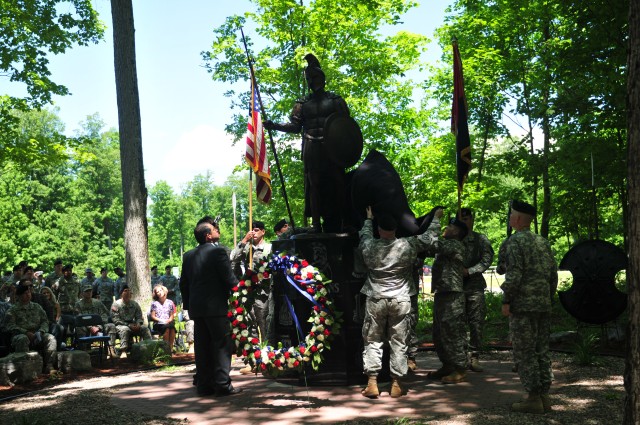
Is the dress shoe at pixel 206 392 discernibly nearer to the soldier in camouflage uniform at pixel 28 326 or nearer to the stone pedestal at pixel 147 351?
the stone pedestal at pixel 147 351

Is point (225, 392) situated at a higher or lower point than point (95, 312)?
lower

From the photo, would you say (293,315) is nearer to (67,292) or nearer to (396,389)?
(396,389)

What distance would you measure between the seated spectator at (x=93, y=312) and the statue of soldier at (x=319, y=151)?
6965mm

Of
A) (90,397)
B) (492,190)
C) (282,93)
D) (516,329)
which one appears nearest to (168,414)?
(90,397)

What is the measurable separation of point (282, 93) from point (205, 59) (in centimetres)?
373

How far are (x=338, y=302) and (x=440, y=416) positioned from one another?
7.85 ft

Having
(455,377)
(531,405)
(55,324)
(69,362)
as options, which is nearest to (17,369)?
(69,362)

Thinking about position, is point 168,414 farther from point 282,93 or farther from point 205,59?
point 205,59

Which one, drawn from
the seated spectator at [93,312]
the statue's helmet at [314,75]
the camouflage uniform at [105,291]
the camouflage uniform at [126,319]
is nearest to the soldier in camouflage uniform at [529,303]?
the statue's helmet at [314,75]

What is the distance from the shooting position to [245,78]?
2498cm

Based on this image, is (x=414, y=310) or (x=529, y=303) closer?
(x=529, y=303)

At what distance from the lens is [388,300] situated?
25.6 feet

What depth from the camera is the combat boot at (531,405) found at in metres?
6.72

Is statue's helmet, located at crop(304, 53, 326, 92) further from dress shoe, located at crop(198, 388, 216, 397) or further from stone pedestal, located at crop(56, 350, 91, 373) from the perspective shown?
stone pedestal, located at crop(56, 350, 91, 373)
